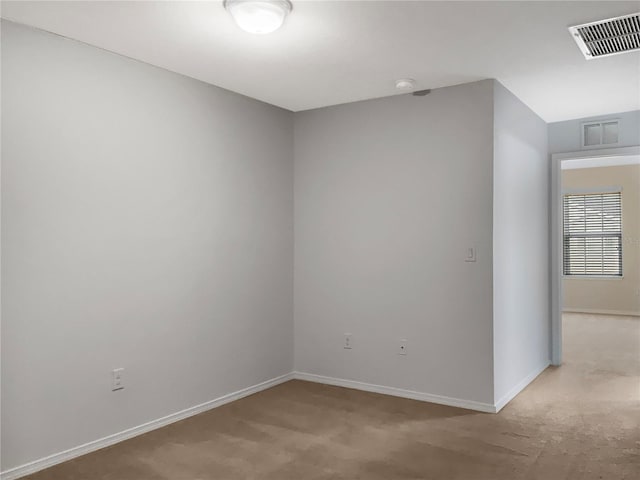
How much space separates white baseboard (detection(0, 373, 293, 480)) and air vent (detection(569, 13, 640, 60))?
3468mm

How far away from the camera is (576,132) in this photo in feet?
17.4

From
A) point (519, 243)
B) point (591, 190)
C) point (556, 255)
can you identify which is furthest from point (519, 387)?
point (591, 190)

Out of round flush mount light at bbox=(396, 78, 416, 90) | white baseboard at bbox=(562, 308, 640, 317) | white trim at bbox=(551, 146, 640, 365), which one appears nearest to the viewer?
round flush mount light at bbox=(396, 78, 416, 90)

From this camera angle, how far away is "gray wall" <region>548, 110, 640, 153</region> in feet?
16.2

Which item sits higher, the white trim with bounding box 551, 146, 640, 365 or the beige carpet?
the white trim with bounding box 551, 146, 640, 365

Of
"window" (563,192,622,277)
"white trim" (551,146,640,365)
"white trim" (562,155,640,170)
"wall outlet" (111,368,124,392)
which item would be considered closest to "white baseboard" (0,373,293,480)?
"wall outlet" (111,368,124,392)

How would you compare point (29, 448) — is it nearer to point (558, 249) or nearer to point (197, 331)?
point (197, 331)

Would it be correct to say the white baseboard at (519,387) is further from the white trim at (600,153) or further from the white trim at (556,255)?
the white trim at (600,153)

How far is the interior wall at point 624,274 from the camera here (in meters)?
8.95

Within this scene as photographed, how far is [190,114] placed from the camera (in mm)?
3932

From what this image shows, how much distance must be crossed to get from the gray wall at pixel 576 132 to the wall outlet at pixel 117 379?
453 centimetres

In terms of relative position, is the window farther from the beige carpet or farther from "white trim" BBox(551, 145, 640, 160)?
the beige carpet

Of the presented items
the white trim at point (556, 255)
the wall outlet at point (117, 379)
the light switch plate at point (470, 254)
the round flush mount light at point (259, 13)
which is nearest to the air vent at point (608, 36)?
the light switch plate at point (470, 254)

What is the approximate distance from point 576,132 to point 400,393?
10.4 ft
